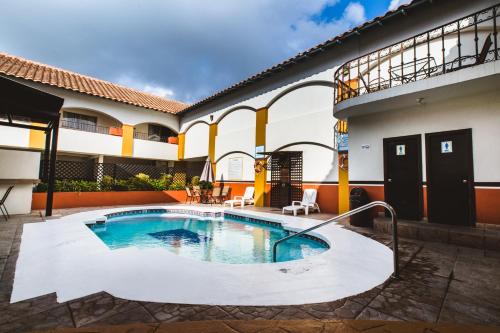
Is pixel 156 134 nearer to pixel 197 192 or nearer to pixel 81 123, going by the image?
pixel 81 123

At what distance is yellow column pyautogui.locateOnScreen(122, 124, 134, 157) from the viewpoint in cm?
1571

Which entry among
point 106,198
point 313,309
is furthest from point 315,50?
point 106,198

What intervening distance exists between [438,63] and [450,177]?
3755 millimetres

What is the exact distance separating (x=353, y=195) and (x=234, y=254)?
374 centimetres

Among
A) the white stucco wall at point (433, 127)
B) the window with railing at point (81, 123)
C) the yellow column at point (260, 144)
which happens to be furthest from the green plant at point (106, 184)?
the white stucco wall at point (433, 127)

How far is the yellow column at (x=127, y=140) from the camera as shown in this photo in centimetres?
1571

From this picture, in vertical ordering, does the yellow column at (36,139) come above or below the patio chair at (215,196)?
above

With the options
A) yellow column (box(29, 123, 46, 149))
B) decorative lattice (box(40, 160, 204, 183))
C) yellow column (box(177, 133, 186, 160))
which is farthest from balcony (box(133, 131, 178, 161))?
yellow column (box(29, 123, 46, 149))

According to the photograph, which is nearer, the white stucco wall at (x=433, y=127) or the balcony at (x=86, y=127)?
the white stucco wall at (x=433, y=127)

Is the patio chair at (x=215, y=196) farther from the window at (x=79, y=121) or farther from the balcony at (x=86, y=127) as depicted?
the window at (x=79, y=121)

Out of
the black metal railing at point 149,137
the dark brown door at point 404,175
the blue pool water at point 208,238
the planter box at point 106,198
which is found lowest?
the blue pool water at point 208,238

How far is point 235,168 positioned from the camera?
1405 centimetres

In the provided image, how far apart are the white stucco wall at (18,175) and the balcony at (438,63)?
985 cm

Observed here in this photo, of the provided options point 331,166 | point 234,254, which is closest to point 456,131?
point 331,166
